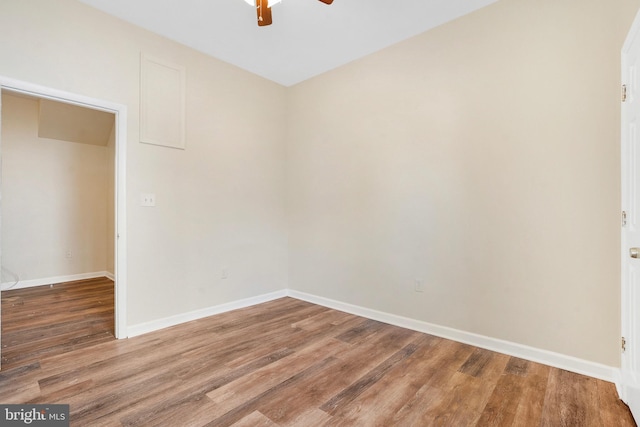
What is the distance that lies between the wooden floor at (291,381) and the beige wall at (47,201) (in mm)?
2347

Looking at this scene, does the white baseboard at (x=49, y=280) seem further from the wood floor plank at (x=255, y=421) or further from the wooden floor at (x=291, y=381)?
the wood floor plank at (x=255, y=421)

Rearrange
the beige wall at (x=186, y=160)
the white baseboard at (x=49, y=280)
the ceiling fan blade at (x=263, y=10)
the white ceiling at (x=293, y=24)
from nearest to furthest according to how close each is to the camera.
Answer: the ceiling fan blade at (x=263, y=10)
the beige wall at (x=186, y=160)
the white ceiling at (x=293, y=24)
the white baseboard at (x=49, y=280)

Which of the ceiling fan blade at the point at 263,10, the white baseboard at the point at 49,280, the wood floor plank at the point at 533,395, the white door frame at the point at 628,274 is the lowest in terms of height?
the white baseboard at the point at 49,280

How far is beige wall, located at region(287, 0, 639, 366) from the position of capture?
6.84 feet

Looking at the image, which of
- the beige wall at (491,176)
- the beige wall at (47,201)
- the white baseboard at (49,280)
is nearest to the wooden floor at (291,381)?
the beige wall at (491,176)

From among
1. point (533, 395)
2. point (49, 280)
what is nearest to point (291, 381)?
point (533, 395)

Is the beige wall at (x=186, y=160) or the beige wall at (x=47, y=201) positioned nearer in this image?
the beige wall at (x=186, y=160)

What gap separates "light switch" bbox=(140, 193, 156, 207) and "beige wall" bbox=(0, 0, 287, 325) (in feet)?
0.12

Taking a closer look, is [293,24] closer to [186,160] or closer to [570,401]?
[186,160]

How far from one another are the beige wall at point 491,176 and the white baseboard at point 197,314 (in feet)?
3.12

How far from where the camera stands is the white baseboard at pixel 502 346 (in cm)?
208

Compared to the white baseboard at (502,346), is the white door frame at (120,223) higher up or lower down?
higher up

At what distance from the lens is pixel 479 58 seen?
257cm

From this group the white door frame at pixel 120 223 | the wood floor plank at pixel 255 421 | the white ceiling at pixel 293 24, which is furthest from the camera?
the white door frame at pixel 120 223
